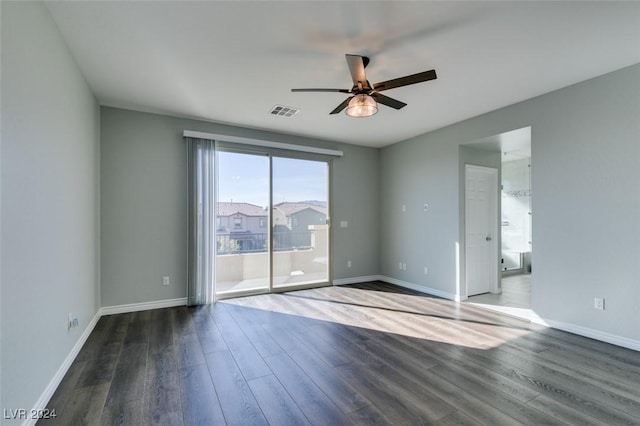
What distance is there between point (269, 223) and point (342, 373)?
299 centimetres

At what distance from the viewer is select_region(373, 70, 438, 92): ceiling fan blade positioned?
233 centimetres

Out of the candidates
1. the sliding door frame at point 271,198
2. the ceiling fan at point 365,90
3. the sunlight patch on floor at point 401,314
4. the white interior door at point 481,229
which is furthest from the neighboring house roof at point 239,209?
the white interior door at point 481,229

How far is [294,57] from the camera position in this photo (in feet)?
8.92

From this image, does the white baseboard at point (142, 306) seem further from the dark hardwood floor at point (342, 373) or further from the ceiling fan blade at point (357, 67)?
the ceiling fan blade at point (357, 67)

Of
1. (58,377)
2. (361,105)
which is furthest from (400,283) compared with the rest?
(58,377)

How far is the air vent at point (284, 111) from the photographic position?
13.0 ft

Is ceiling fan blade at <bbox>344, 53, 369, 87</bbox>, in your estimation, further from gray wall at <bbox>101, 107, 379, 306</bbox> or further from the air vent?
gray wall at <bbox>101, 107, 379, 306</bbox>

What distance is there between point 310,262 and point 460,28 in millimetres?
4153

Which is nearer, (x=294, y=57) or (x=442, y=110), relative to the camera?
(x=294, y=57)

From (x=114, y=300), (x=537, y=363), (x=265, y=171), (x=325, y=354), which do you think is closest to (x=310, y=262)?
(x=265, y=171)

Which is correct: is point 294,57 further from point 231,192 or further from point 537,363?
point 537,363

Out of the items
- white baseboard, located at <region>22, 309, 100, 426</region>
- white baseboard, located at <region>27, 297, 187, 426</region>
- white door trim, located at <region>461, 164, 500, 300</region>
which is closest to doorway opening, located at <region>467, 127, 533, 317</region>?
white door trim, located at <region>461, 164, 500, 300</region>

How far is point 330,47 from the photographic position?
255 centimetres

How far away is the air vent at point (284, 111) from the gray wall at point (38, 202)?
6.99 feet
